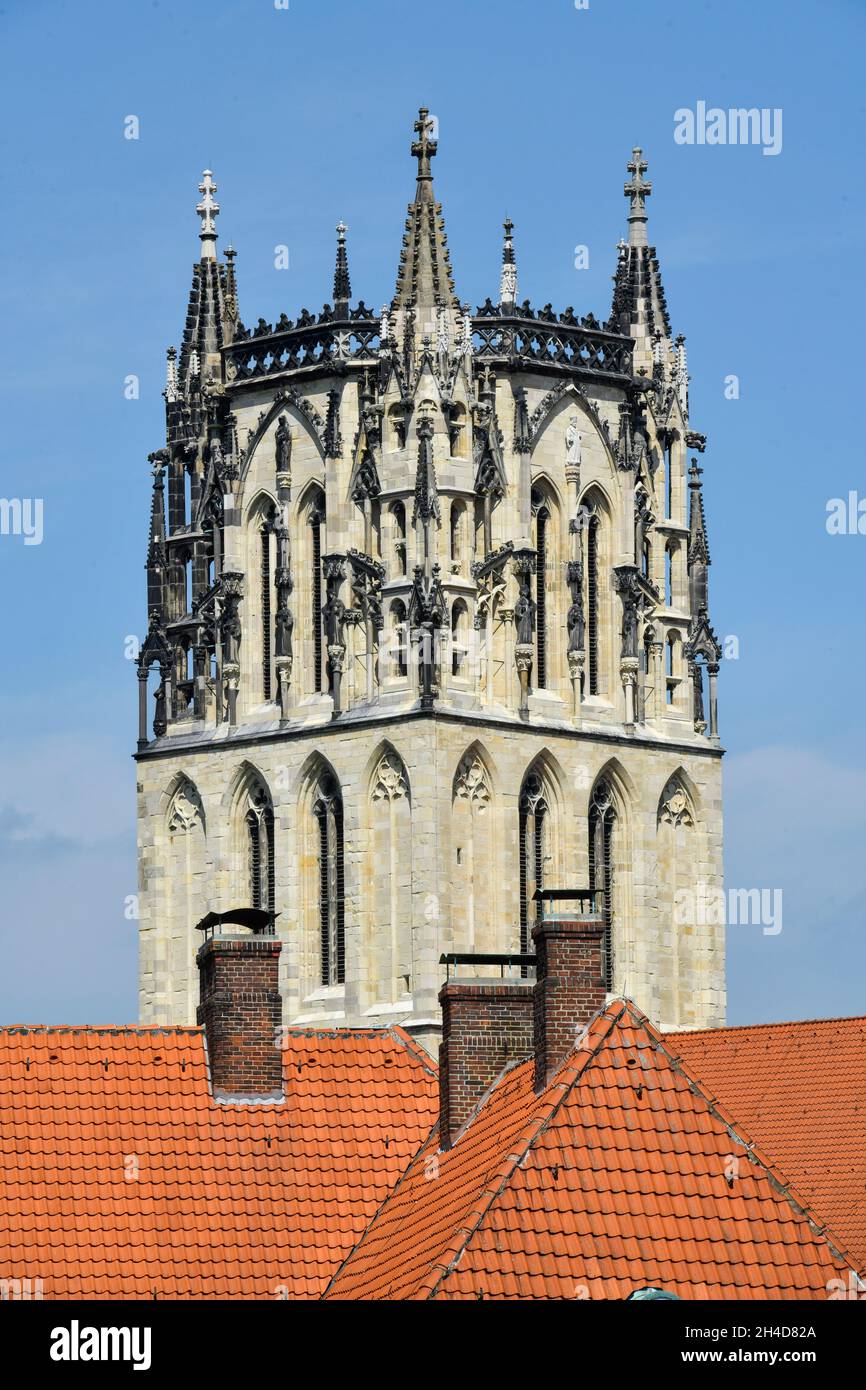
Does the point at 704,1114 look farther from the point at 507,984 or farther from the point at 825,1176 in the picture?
the point at 825,1176

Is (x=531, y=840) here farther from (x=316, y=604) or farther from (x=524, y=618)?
(x=316, y=604)

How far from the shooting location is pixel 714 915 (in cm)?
9662

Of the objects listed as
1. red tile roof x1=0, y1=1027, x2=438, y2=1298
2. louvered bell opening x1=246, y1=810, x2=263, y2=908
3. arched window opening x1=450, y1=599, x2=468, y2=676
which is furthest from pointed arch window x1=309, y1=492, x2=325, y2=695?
red tile roof x1=0, y1=1027, x2=438, y2=1298

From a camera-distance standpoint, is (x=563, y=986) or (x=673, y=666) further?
(x=673, y=666)

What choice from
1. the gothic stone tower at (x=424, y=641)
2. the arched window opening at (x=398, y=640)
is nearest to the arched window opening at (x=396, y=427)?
the gothic stone tower at (x=424, y=641)

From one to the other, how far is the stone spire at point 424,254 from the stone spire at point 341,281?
0.99 metres

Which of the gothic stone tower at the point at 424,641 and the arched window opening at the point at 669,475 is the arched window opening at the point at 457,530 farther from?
the arched window opening at the point at 669,475

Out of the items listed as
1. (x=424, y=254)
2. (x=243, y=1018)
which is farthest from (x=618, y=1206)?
(x=424, y=254)

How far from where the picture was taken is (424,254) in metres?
91.5

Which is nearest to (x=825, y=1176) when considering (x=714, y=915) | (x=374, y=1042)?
(x=374, y=1042)

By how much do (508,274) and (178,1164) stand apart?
4152 centimetres

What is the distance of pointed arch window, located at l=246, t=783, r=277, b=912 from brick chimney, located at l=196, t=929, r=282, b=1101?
1480 inches
